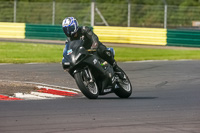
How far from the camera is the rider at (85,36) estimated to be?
10398 mm

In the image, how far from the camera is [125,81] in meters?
11.0

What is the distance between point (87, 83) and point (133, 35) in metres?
20.3

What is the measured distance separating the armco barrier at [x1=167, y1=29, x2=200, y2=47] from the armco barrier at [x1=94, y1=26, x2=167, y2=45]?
343mm

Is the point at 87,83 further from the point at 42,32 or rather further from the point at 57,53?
the point at 42,32

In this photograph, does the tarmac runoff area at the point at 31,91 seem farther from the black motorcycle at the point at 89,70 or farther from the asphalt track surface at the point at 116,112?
the black motorcycle at the point at 89,70

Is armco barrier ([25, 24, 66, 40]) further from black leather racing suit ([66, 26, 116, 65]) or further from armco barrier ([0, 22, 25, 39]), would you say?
black leather racing suit ([66, 26, 116, 65])

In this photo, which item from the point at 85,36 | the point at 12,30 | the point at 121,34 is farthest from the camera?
the point at 12,30

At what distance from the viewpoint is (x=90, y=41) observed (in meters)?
10.6

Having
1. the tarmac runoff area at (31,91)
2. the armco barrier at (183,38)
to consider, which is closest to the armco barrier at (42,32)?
the armco barrier at (183,38)

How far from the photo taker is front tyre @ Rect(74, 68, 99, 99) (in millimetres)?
9914

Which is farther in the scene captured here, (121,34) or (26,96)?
(121,34)

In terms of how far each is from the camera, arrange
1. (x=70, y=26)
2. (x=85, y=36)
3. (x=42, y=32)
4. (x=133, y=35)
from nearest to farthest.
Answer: (x=70, y=26)
(x=85, y=36)
(x=133, y=35)
(x=42, y=32)

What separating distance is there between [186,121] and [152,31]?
72.4 ft

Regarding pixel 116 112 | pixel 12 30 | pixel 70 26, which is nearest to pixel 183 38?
pixel 12 30
